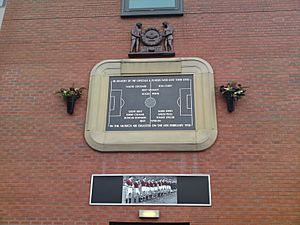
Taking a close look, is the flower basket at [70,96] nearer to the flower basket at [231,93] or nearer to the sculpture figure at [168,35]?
the sculpture figure at [168,35]

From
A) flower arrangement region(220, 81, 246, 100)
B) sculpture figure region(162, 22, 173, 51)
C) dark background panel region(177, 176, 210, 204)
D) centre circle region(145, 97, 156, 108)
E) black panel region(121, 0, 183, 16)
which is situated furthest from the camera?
black panel region(121, 0, 183, 16)

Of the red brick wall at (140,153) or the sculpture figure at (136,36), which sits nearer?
the red brick wall at (140,153)

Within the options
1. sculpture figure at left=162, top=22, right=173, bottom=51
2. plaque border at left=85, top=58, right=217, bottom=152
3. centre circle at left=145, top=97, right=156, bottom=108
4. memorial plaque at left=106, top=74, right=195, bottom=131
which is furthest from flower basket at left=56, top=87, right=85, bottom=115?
sculpture figure at left=162, top=22, right=173, bottom=51

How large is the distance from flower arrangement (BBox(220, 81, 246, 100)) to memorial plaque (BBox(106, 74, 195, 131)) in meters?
0.68

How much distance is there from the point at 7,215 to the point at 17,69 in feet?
10.8

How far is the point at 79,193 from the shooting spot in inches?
241

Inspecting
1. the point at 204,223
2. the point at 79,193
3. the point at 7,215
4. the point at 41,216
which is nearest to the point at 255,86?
the point at 204,223

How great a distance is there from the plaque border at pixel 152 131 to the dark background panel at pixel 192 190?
0.59 meters

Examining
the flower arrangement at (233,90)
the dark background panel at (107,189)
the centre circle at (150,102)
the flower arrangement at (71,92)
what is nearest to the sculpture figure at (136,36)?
the centre circle at (150,102)

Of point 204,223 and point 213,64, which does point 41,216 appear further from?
point 213,64

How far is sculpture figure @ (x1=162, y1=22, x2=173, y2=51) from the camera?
733cm

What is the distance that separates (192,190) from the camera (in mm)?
6000

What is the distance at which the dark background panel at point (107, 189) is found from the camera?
6.03 m

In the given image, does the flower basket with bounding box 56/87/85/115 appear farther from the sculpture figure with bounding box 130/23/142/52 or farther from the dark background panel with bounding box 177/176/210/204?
the dark background panel with bounding box 177/176/210/204
